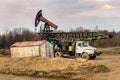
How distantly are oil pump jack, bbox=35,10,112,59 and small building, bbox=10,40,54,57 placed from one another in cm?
237

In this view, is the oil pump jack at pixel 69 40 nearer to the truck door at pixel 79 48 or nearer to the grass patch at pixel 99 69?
the truck door at pixel 79 48

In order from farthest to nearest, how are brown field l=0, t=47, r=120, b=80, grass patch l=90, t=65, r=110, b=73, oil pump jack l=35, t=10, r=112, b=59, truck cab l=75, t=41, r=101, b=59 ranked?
oil pump jack l=35, t=10, r=112, b=59, truck cab l=75, t=41, r=101, b=59, grass patch l=90, t=65, r=110, b=73, brown field l=0, t=47, r=120, b=80

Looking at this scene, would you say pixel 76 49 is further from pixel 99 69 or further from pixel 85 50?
pixel 99 69

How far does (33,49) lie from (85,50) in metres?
6.77

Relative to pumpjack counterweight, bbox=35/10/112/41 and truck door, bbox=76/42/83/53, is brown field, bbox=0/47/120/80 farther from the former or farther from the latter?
pumpjack counterweight, bbox=35/10/112/41

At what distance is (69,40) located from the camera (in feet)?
173

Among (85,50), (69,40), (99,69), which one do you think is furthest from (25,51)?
(99,69)

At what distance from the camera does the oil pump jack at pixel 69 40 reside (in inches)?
1965

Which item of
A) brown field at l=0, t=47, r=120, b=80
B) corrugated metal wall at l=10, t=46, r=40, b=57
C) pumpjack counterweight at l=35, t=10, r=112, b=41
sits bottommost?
brown field at l=0, t=47, r=120, b=80

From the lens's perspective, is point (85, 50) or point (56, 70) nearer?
point (56, 70)

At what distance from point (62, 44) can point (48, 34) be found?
13.0 feet

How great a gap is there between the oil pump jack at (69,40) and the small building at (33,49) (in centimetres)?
237

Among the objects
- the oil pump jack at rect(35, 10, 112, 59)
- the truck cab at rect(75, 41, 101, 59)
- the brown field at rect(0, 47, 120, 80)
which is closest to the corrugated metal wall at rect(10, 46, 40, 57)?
the oil pump jack at rect(35, 10, 112, 59)

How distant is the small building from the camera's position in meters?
49.1
